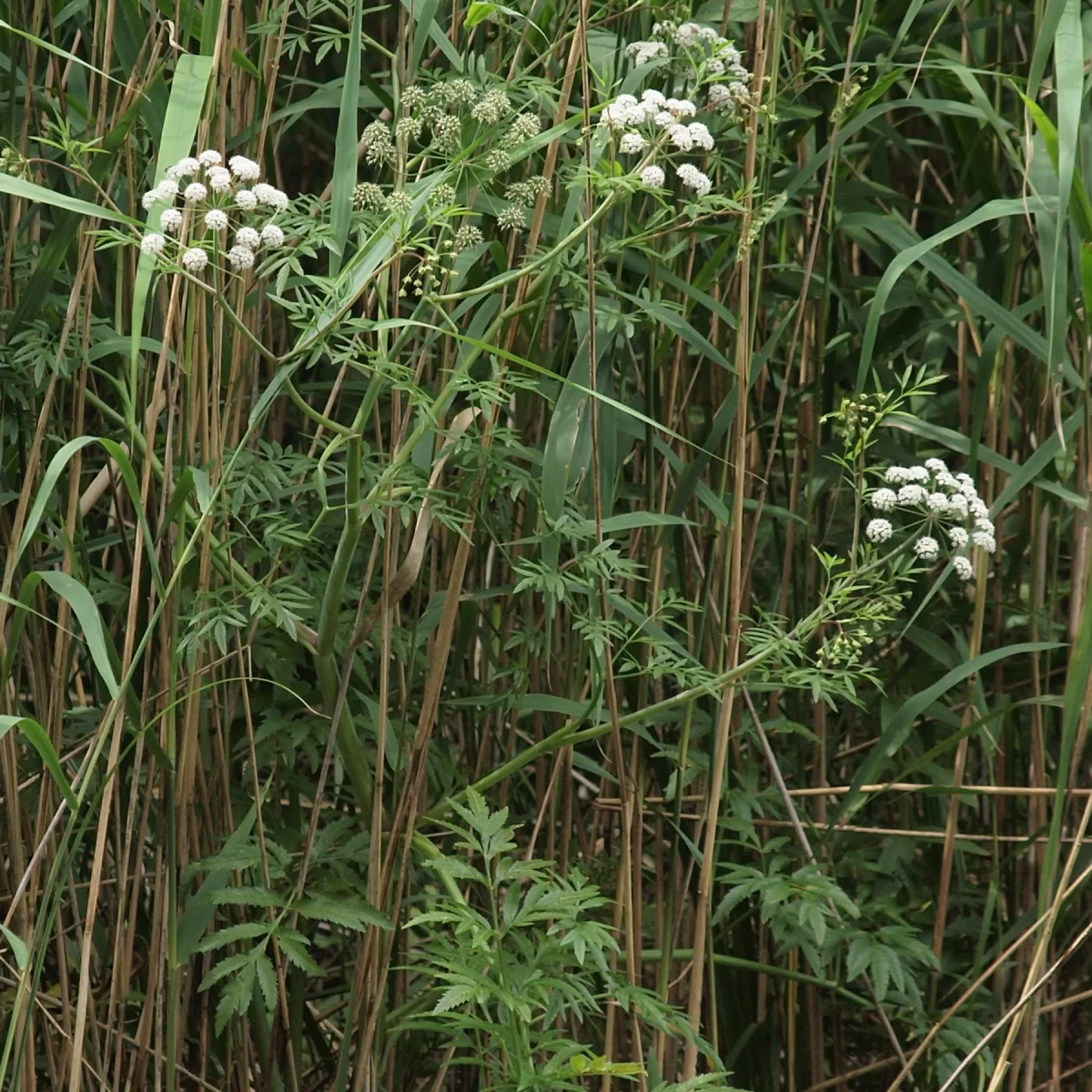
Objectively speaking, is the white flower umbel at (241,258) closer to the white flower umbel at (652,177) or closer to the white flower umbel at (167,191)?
the white flower umbel at (167,191)

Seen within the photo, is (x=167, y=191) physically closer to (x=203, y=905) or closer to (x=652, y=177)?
(x=652, y=177)

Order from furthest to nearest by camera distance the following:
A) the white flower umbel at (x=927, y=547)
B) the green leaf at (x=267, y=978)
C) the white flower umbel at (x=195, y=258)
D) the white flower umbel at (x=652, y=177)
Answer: the green leaf at (x=267, y=978) < the white flower umbel at (x=927, y=547) < the white flower umbel at (x=652, y=177) < the white flower umbel at (x=195, y=258)

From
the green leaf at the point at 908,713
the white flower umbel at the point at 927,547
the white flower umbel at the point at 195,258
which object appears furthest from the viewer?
the green leaf at the point at 908,713

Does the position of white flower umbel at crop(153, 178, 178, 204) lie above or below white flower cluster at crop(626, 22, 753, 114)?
below

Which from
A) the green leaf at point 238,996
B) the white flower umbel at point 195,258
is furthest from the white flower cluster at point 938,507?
the green leaf at point 238,996

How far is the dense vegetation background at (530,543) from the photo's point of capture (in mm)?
1395

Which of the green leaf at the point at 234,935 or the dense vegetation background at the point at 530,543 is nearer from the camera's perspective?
the dense vegetation background at the point at 530,543

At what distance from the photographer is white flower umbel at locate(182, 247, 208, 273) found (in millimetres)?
1149

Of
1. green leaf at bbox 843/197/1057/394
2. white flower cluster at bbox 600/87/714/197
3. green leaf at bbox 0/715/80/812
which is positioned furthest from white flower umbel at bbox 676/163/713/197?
green leaf at bbox 0/715/80/812

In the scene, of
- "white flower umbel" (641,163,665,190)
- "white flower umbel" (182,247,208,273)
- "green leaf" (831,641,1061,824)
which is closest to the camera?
"white flower umbel" (182,247,208,273)

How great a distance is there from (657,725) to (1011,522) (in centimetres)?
68

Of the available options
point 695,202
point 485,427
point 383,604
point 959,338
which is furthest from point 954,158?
point 383,604

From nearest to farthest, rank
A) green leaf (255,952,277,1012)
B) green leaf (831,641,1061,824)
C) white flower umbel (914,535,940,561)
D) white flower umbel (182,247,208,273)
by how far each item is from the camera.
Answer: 1. white flower umbel (182,247,208,273)
2. white flower umbel (914,535,940,561)
3. green leaf (255,952,277,1012)
4. green leaf (831,641,1061,824)

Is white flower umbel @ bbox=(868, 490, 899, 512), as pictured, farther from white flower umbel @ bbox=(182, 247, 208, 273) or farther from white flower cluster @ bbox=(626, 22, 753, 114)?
white flower umbel @ bbox=(182, 247, 208, 273)
